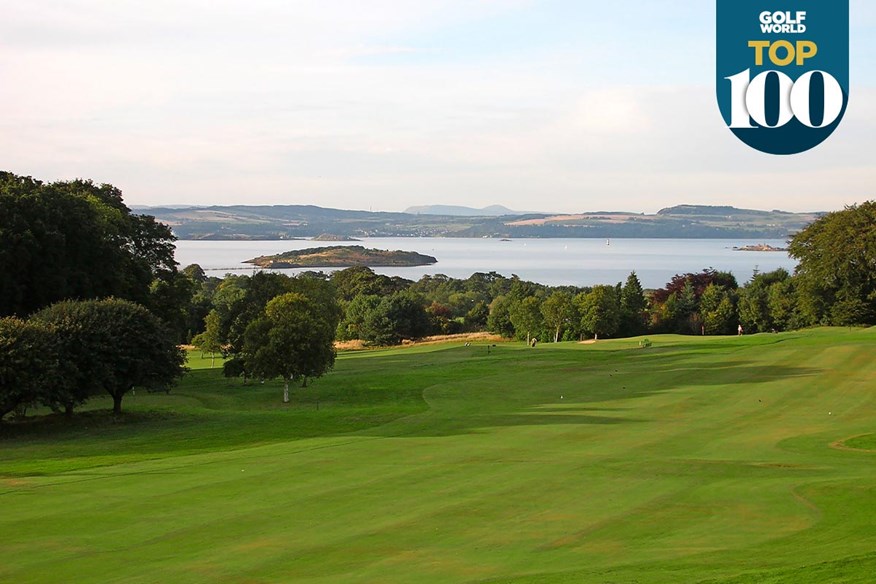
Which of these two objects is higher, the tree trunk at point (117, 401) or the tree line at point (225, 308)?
the tree line at point (225, 308)

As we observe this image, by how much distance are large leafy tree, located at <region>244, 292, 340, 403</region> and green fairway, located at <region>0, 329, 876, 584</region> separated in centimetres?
214

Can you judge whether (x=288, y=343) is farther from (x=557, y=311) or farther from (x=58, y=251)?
(x=557, y=311)

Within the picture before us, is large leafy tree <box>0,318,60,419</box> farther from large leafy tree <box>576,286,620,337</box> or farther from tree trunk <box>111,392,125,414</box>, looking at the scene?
large leafy tree <box>576,286,620,337</box>

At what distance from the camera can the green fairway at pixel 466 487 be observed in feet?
50.0

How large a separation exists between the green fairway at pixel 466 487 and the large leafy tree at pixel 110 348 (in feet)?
4.49

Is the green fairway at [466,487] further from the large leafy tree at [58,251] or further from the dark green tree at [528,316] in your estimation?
the dark green tree at [528,316]

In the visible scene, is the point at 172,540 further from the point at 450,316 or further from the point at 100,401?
the point at 450,316

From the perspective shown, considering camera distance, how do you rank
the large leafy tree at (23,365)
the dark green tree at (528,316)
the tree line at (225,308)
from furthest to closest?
the dark green tree at (528,316) < the tree line at (225,308) < the large leafy tree at (23,365)

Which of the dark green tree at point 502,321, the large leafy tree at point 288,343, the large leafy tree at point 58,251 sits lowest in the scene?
the dark green tree at point 502,321

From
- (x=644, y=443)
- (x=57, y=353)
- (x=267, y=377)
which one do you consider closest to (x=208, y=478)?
(x=644, y=443)

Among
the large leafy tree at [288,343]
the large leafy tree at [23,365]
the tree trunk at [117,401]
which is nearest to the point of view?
the large leafy tree at [23,365]

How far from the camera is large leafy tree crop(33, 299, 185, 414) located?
35.7 m

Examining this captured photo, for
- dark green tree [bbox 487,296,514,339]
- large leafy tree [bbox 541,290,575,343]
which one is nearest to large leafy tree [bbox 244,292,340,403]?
large leafy tree [bbox 541,290,575,343]

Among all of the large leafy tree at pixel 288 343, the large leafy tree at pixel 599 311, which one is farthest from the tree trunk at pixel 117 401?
the large leafy tree at pixel 599 311
